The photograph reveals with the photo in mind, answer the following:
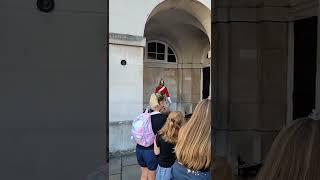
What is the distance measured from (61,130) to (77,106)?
12 cm

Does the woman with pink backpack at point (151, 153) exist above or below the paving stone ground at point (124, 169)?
above

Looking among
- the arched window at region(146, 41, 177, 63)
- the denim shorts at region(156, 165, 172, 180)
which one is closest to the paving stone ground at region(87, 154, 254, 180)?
the denim shorts at region(156, 165, 172, 180)

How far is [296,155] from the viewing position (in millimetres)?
1356

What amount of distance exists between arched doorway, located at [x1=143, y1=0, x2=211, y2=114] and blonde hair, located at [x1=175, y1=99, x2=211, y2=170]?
1202 centimetres

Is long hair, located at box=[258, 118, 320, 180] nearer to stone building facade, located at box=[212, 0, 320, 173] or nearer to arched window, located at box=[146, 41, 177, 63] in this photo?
stone building facade, located at box=[212, 0, 320, 173]

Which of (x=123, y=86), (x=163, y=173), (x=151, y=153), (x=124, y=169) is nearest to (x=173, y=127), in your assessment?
(x=163, y=173)

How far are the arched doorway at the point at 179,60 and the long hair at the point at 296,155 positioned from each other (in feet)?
46.6

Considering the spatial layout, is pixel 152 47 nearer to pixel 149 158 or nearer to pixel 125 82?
pixel 125 82

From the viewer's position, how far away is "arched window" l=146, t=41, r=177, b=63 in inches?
645

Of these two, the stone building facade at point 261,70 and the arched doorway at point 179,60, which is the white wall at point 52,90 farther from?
the arched doorway at point 179,60

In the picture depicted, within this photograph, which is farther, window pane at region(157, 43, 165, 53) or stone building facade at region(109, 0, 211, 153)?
window pane at region(157, 43, 165, 53)

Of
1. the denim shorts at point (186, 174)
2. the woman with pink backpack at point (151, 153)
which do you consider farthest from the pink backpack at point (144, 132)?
the denim shorts at point (186, 174)

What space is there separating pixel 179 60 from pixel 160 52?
75 cm

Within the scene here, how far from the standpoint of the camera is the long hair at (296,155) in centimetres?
134
